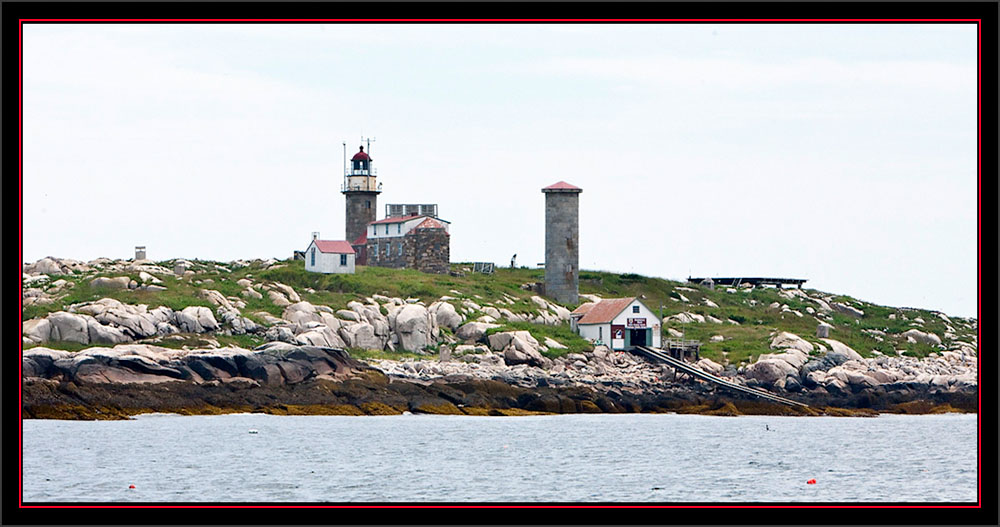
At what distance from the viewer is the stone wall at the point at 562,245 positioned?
76.4m

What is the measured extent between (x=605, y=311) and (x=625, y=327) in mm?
1842

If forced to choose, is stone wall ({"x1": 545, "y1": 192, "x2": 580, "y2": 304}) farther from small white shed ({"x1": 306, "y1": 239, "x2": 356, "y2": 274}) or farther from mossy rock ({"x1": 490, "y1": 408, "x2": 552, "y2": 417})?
mossy rock ({"x1": 490, "y1": 408, "x2": 552, "y2": 417})

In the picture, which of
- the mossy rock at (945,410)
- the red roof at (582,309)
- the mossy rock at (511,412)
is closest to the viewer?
the mossy rock at (511,412)

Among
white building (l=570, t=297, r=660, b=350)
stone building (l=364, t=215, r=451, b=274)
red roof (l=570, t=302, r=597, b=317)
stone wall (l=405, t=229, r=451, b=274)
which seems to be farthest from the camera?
stone wall (l=405, t=229, r=451, b=274)

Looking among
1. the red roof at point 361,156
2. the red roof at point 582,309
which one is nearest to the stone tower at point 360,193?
the red roof at point 361,156

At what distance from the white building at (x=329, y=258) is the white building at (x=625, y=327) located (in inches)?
556

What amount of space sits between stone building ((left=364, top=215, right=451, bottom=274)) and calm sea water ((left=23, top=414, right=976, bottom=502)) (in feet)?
88.4

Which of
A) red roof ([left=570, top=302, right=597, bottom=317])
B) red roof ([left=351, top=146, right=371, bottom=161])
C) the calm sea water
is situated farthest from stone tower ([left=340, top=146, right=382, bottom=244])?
the calm sea water

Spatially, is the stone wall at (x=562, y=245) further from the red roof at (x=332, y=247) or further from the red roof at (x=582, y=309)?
the red roof at (x=332, y=247)

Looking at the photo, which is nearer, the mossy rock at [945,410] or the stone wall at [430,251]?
the mossy rock at [945,410]

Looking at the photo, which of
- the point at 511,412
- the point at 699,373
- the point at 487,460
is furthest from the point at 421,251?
the point at 487,460

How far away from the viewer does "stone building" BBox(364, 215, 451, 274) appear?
79.8 meters

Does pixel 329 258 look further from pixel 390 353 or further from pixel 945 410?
pixel 945 410

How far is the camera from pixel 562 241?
77312 millimetres
